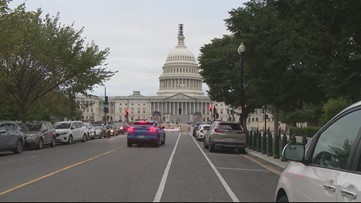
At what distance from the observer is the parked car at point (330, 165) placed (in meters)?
4.33

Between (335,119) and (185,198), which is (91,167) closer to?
(185,198)

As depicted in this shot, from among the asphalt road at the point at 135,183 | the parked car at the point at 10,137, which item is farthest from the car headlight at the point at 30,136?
the asphalt road at the point at 135,183

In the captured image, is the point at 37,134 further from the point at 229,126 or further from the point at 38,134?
the point at 229,126

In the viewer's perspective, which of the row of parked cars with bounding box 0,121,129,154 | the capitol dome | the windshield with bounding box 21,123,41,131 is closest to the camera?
the row of parked cars with bounding box 0,121,129,154

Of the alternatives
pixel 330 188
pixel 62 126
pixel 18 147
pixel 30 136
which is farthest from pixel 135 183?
pixel 62 126

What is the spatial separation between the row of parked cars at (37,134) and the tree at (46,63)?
9.13 feet

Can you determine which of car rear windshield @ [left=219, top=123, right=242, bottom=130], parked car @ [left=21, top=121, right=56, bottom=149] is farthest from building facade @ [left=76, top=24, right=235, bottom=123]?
car rear windshield @ [left=219, top=123, right=242, bottom=130]

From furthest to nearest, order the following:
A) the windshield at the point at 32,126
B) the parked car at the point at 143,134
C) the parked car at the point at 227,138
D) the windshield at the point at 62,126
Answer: the windshield at the point at 62,126 → the parked car at the point at 143,134 → the windshield at the point at 32,126 → the parked car at the point at 227,138

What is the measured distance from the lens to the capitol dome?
176688mm

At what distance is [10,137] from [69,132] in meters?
10.7

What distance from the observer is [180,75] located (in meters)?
175

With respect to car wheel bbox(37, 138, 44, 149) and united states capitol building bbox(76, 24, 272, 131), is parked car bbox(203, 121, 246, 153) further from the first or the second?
united states capitol building bbox(76, 24, 272, 131)

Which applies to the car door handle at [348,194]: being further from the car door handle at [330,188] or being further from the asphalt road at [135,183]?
the asphalt road at [135,183]

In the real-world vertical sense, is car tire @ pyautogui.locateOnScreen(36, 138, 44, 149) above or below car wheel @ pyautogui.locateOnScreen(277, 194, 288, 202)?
below
